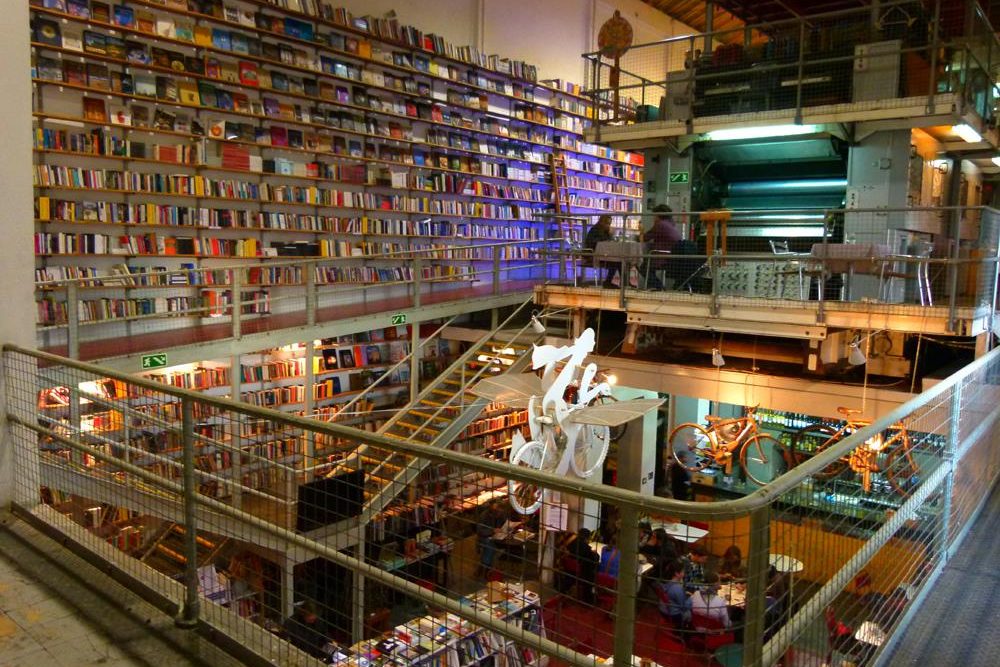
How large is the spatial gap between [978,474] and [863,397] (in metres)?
3.21

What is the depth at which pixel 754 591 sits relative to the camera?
1.65 m

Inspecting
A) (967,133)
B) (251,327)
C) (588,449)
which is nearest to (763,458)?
(588,449)

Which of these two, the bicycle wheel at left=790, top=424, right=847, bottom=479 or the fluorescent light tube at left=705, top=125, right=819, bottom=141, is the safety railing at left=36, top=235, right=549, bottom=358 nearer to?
the fluorescent light tube at left=705, top=125, right=819, bottom=141

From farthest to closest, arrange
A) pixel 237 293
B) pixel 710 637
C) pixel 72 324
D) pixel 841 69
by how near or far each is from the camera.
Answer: pixel 841 69
pixel 237 293
pixel 72 324
pixel 710 637

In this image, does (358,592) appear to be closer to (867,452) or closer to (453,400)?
(867,452)

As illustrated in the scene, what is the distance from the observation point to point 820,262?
712 cm

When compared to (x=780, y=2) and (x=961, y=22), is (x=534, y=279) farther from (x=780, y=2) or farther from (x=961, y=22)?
(x=961, y=22)

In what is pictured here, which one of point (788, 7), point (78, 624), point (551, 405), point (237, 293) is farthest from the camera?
point (788, 7)

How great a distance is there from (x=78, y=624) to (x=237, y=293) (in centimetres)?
504

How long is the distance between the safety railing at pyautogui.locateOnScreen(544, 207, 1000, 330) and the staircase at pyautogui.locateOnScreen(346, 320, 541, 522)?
1134mm

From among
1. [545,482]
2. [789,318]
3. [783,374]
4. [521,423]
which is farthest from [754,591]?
[521,423]

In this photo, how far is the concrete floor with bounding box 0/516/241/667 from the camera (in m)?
2.41

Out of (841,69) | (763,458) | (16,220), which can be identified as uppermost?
(841,69)

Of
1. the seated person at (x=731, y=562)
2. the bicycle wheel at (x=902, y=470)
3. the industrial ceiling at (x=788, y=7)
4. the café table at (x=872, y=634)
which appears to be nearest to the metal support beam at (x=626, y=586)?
the café table at (x=872, y=634)
